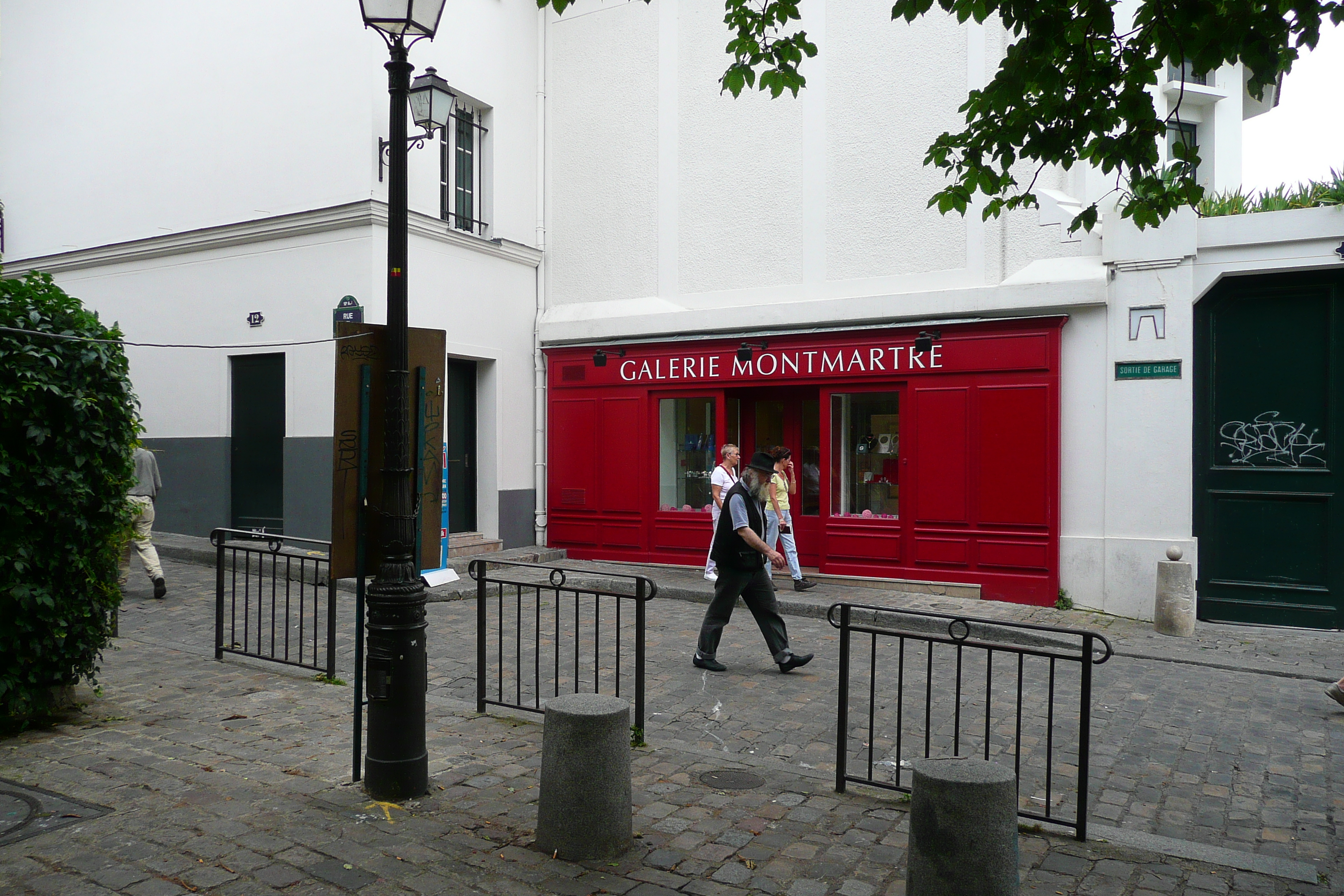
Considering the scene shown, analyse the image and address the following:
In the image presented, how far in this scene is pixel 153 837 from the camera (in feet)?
14.2

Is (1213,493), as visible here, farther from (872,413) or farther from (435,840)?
(435,840)

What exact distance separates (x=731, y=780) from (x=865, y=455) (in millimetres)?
7846

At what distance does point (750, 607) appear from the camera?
7863mm

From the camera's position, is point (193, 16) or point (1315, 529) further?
point (193, 16)

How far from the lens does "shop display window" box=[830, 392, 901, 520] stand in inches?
486

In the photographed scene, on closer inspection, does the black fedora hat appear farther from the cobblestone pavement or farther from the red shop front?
the red shop front

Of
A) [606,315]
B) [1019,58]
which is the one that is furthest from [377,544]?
[606,315]

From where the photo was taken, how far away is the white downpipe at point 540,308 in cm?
1474

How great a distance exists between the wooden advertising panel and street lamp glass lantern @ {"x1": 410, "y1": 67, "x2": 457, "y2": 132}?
5.93m

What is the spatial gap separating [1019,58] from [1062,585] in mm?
7621

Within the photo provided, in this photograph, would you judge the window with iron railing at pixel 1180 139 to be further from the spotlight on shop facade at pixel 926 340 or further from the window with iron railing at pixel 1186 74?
the spotlight on shop facade at pixel 926 340

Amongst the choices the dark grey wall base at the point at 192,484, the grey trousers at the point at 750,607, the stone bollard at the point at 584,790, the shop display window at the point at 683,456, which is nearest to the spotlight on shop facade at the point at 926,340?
the shop display window at the point at 683,456

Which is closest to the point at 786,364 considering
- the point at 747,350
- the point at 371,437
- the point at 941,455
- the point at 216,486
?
the point at 747,350

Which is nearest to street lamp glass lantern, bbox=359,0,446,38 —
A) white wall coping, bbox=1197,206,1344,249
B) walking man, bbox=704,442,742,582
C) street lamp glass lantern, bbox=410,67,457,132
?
street lamp glass lantern, bbox=410,67,457,132
